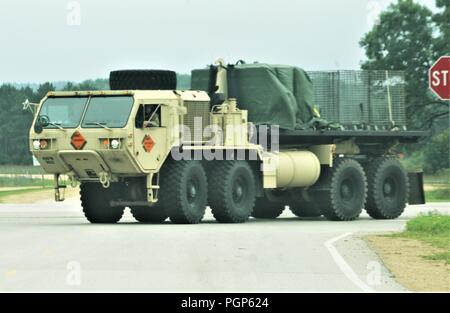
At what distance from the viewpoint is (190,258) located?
61.6 feet

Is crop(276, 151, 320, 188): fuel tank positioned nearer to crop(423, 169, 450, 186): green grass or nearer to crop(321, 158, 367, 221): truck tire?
crop(321, 158, 367, 221): truck tire

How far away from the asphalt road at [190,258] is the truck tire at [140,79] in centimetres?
306

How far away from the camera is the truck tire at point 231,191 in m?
29.0

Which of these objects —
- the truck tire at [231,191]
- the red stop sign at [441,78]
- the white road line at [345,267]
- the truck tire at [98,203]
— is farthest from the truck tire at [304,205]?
the red stop sign at [441,78]

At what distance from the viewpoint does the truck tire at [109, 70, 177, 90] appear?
2888 centimetres

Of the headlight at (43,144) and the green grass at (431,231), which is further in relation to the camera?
the headlight at (43,144)

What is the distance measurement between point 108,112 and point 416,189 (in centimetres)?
1076

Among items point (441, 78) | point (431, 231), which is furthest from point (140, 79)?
point (441, 78)

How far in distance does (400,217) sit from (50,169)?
1121cm

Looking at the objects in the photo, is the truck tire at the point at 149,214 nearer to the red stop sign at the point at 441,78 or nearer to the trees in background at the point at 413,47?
the red stop sign at the point at 441,78

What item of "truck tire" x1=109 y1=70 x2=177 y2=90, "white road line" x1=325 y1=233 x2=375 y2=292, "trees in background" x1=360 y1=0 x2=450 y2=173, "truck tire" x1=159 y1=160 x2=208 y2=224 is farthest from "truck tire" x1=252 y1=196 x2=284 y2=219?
"trees in background" x1=360 y1=0 x2=450 y2=173

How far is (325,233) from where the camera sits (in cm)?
2542

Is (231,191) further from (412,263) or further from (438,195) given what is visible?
(438,195)
